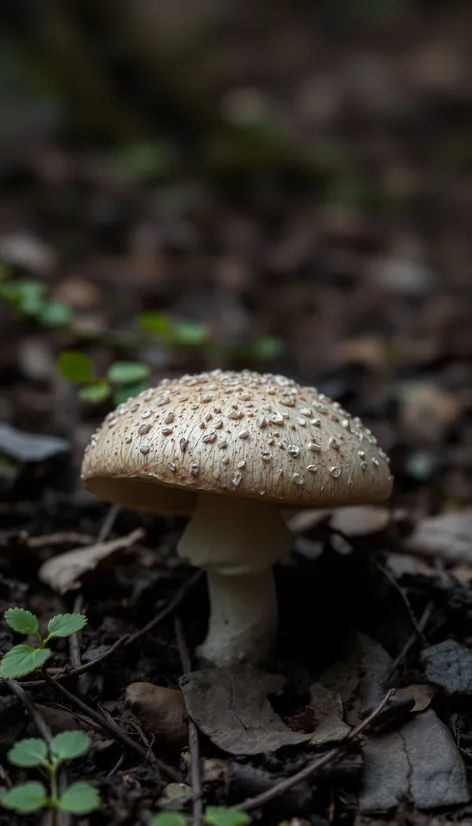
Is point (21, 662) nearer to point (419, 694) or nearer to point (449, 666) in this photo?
point (419, 694)

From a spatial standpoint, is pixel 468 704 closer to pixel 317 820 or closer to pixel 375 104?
pixel 317 820

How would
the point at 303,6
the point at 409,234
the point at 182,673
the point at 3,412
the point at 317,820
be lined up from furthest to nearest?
the point at 303,6 → the point at 409,234 → the point at 3,412 → the point at 182,673 → the point at 317,820

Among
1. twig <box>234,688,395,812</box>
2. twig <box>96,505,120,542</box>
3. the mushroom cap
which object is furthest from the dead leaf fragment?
twig <box>96,505,120,542</box>

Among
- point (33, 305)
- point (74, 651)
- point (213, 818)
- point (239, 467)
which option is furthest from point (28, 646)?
point (33, 305)


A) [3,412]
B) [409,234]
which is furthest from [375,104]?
[3,412]

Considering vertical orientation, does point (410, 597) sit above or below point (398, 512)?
below

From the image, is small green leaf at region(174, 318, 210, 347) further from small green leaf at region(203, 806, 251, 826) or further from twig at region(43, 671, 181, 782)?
small green leaf at region(203, 806, 251, 826)

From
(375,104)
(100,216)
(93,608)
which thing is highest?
(375,104)
